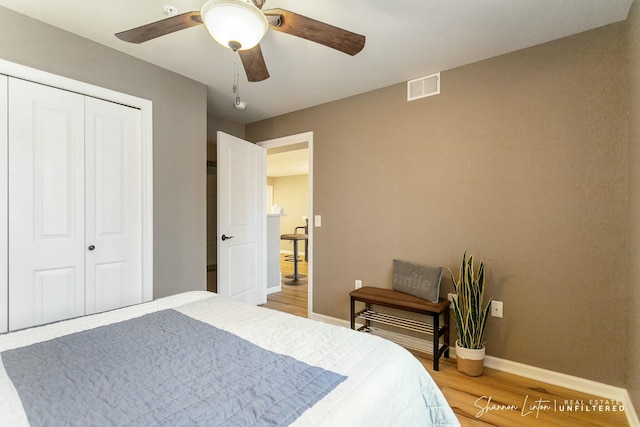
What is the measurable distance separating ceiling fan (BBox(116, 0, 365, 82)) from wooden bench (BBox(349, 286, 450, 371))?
1.83 meters

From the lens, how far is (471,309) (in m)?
2.10

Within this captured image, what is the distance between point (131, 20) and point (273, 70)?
0.99 m

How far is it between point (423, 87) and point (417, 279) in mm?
1633

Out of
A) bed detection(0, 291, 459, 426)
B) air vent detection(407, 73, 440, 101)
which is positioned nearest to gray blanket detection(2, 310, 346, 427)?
bed detection(0, 291, 459, 426)

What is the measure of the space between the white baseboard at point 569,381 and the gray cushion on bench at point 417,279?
0.62 metres

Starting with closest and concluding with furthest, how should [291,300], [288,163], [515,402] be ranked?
[515,402]
[291,300]
[288,163]

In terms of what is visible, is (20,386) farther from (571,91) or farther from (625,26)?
(625,26)

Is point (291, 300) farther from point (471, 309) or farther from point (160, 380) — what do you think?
point (160, 380)

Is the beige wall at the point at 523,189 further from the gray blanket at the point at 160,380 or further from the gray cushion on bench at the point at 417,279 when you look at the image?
the gray blanket at the point at 160,380

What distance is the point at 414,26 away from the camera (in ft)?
6.11

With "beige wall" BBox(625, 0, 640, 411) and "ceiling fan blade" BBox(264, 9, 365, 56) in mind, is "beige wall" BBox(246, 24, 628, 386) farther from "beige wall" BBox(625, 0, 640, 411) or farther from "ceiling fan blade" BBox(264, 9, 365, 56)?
"ceiling fan blade" BBox(264, 9, 365, 56)

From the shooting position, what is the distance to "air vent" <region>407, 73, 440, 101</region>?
2480mm

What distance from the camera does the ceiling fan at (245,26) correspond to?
119 cm

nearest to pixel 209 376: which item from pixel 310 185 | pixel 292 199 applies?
pixel 310 185
